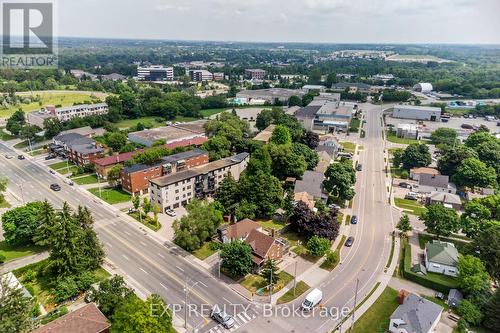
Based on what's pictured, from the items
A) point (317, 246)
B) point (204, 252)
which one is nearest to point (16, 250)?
point (204, 252)

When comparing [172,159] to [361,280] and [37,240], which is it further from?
[361,280]

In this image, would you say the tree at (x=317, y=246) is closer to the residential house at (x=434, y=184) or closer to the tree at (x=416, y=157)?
the residential house at (x=434, y=184)

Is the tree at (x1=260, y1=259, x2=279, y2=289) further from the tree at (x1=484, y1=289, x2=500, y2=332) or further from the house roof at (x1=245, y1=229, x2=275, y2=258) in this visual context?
the tree at (x1=484, y1=289, x2=500, y2=332)

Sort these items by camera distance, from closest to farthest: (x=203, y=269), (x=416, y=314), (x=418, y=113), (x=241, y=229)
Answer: (x=416, y=314), (x=203, y=269), (x=241, y=229), (x=418, y=113)

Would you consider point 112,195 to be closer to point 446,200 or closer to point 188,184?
point 188,184

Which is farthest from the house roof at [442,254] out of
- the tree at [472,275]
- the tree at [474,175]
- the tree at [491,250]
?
the tree at [474,175]

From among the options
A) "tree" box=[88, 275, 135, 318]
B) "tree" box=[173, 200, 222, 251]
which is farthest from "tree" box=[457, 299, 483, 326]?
"tree" box=[88, 275, 135, 318]

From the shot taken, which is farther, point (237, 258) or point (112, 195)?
point (112, 195)
